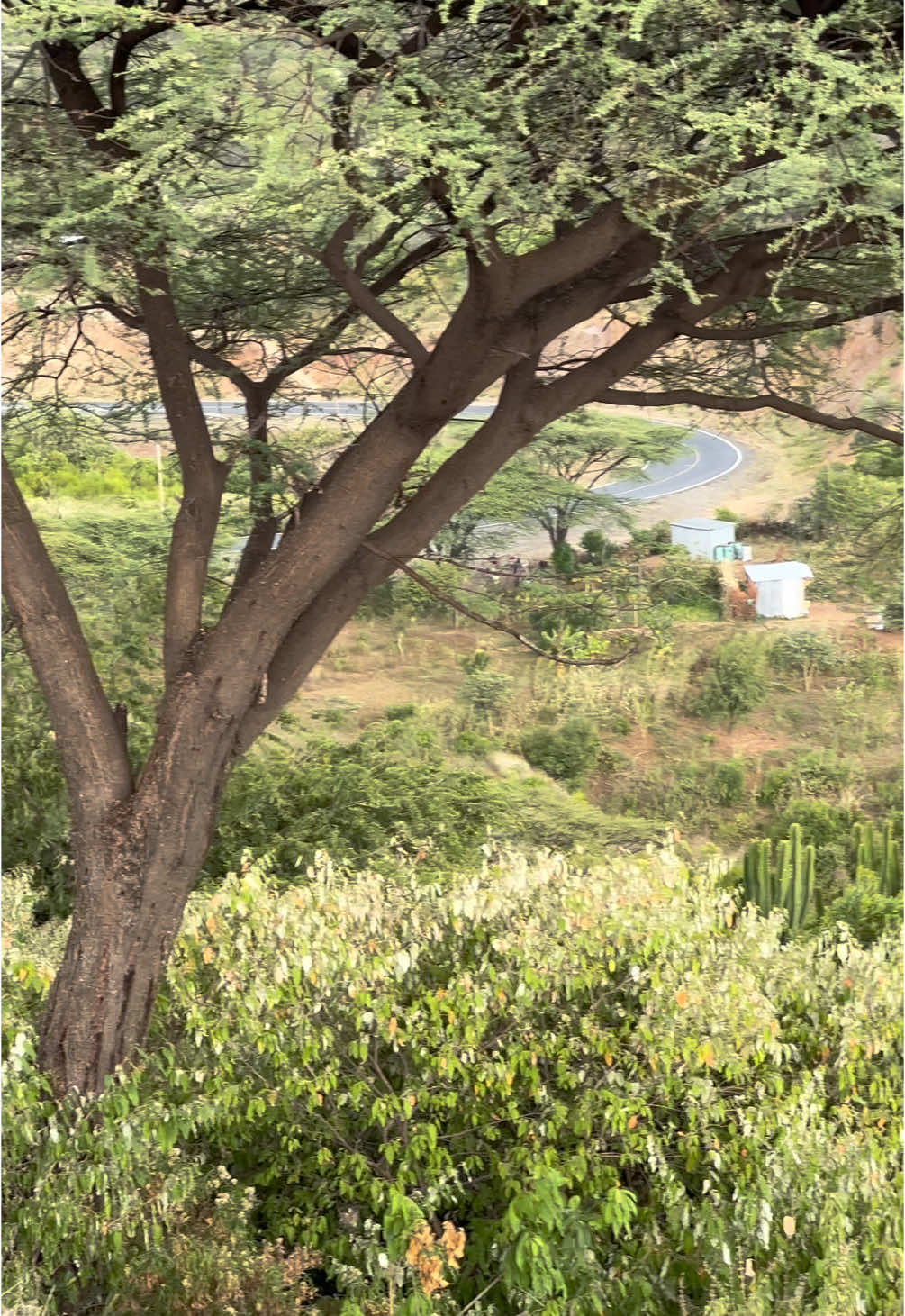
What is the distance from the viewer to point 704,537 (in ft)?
57.8

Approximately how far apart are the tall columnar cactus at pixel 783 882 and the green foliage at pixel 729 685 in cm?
659

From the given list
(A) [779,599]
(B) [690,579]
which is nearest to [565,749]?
(B) [690,579]

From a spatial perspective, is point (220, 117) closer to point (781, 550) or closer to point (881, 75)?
point (881, 75)

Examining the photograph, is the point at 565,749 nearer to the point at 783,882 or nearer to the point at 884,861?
the point at 884,861

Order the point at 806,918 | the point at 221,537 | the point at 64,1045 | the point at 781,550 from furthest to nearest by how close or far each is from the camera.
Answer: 1. the point at 781,550
2. the point at 221,537
3. the point at 806,918
4. the point at 64,1045

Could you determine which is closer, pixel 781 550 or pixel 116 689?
pixel 116 689

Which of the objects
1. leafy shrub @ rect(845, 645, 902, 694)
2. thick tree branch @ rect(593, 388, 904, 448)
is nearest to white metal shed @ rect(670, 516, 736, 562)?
leafy shrub @ rect(845, 645, 902, 694)

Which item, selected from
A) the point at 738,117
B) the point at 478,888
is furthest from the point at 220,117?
the point at 478,888

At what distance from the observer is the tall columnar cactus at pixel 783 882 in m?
8.02

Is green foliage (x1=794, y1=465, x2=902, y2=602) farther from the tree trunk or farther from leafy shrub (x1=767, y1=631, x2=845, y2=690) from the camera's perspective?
Answer: the tree trunk

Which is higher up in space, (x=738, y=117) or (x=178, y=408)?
(x=738, y=117)

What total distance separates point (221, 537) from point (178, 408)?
1007cm

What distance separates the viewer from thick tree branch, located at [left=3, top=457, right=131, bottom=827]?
3635 mm

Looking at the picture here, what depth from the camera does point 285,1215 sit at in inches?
146
